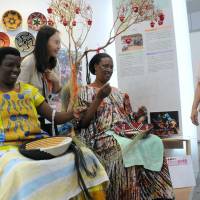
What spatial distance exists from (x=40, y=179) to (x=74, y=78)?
0.97 metres

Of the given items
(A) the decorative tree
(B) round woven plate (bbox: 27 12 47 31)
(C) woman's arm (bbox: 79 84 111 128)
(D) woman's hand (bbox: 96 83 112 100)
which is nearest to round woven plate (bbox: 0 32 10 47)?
(B) round woven plate (bbox: 27 12 47 31)

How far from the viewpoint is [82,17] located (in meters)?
2.99

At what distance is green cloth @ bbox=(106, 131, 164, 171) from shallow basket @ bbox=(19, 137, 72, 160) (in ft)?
1.95

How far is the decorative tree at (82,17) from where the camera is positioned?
226 centimetres

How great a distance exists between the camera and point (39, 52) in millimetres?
2041

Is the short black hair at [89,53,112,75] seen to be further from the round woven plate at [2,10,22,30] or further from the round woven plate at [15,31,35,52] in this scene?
the round woven plate at [2,10,22,30]

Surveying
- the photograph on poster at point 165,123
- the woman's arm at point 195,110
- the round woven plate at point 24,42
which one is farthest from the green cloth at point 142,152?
the round woven plate at point 24,42

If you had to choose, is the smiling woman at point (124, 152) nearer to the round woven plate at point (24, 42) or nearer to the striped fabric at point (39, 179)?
the striped fabric at point (39, 179)

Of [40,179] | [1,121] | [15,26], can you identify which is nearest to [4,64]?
[1,121]

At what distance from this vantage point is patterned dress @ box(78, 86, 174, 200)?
1.86 metres

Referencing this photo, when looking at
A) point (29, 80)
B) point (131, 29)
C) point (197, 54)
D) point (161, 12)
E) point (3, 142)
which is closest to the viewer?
point (3, 142)

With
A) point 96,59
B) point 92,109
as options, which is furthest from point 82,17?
point 92,109

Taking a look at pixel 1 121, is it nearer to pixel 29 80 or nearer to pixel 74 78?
pixel 29 80

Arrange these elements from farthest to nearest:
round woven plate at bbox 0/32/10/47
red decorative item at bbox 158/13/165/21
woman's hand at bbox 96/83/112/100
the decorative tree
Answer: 1. round woven plate at bbox 0/32/10/47
2. red decorative item at bbox 158/13/165/21
3. the decorative tree
4. woman's hand at bbox 96/83/112/100
